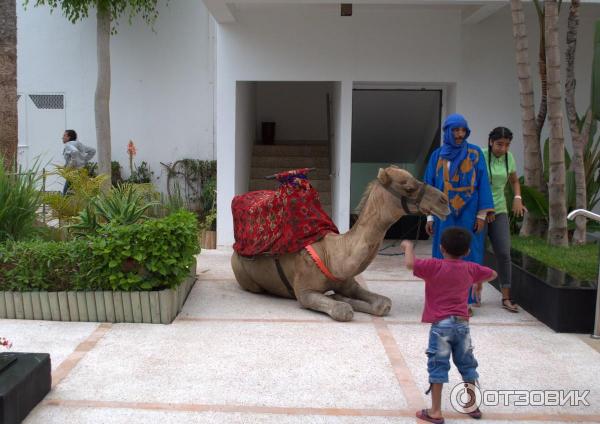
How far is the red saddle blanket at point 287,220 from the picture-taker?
5875mm

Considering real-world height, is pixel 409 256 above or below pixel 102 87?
below

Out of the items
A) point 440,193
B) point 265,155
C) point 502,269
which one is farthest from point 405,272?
point 265,155

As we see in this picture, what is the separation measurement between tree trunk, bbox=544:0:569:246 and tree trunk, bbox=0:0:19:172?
5986 mm

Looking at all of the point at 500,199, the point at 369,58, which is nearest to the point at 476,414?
Answer: the point at 500,199

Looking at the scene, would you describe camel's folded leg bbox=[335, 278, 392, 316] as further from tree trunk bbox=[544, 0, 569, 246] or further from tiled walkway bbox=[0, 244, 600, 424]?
tree trunk bbox=[544, 0, 569, 246]

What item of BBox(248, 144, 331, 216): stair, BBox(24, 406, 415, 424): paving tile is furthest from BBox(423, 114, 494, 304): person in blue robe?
BBox(248, 144, 331, 216): stair

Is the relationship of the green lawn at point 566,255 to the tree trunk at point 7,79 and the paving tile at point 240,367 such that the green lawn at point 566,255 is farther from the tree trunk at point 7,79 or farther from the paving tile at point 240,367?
the tree trunk at point 7,79

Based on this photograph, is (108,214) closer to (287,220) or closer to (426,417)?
(287,220)

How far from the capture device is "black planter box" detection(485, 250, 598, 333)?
211 inches

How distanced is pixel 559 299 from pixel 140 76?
9818 mm

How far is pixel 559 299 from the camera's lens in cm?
538

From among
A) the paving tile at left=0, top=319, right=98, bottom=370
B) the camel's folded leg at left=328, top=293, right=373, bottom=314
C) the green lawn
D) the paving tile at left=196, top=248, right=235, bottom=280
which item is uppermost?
the green lawn

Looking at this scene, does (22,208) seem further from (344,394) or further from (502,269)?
(502,269)

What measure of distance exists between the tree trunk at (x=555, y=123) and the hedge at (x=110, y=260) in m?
3.84
